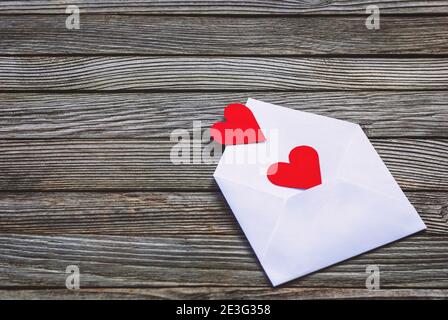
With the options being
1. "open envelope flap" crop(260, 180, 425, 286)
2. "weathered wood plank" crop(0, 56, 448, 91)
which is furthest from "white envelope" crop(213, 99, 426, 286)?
"weathered wood plank" crop(0, 56, 448, 91)

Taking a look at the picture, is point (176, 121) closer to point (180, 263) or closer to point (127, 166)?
point (127, 166)

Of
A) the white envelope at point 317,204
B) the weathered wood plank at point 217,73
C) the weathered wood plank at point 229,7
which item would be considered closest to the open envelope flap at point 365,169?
the white envelope at point 317,204

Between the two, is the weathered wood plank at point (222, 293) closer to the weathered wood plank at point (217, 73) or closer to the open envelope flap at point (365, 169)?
the open envelope flap at point (365, 169)

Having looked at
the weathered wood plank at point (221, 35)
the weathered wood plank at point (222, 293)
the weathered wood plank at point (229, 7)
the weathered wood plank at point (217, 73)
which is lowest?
the weathered wood plank at point (222, 293)

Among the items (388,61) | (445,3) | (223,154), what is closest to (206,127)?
(223,154)

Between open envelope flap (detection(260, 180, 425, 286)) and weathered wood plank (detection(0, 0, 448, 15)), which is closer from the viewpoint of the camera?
open envelope flap (detection(260, 180, 425, 286))

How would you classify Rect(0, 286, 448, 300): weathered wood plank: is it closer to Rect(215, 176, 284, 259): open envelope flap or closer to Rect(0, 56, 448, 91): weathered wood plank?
Rect(215, 176, 284, 259): open envelope flap

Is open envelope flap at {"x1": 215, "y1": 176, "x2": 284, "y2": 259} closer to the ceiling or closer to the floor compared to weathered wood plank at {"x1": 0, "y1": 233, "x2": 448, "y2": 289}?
closer to the ceiling
